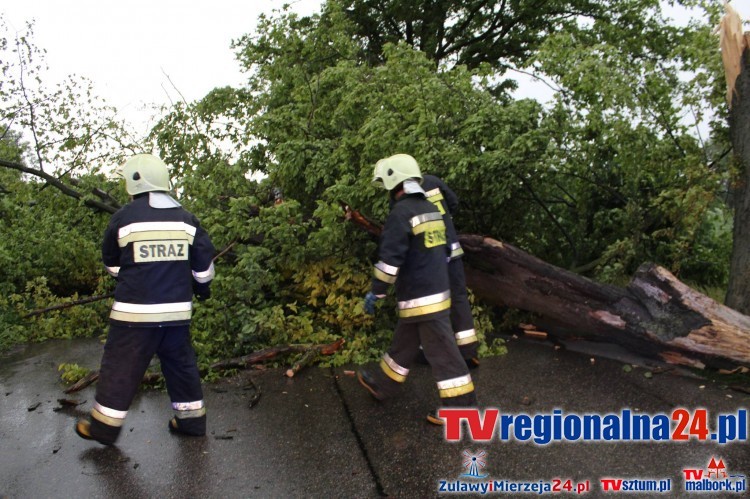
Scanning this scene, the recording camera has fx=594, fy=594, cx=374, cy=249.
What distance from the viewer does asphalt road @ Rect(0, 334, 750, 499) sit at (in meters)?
3.16

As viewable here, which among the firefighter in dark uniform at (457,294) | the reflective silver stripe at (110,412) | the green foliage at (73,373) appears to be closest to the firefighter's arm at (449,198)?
the firefighter in dark uniform at (457,294)

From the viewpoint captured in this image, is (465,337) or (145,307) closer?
(145,307)

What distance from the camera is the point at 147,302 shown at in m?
3.63

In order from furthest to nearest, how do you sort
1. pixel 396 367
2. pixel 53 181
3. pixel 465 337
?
pixel 53 181
pixel 465 337
pixel 396 367

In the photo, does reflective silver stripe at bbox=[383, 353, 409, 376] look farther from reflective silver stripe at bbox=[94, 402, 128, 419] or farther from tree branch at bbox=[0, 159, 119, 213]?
tree branch at bbox=[0, 159, 119, 213]

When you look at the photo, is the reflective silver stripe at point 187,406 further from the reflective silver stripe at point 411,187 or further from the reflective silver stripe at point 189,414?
the reflective silver stripe at point 411,187

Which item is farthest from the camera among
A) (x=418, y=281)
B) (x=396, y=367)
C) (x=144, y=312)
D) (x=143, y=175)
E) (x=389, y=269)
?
(x=396, y=367)

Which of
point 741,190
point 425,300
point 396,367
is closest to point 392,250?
point 425,300

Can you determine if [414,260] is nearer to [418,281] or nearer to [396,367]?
[418,281]

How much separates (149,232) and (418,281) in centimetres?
Result: 173

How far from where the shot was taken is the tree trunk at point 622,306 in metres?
4.51

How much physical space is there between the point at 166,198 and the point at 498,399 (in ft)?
8.79

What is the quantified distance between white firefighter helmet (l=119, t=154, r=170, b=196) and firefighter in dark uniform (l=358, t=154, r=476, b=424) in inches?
57.7

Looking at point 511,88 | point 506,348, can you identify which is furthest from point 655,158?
point 511,88
